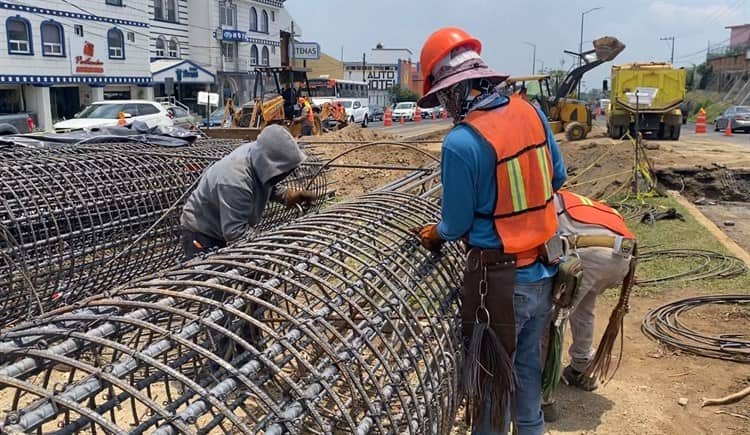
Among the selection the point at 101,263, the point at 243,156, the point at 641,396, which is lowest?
the point at 641,396

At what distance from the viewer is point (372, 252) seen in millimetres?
3244

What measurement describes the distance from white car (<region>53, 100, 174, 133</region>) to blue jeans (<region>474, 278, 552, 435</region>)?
608 inches

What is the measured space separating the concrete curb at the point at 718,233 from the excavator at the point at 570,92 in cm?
961

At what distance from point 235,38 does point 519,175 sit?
138 ft

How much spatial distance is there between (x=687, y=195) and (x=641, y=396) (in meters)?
8.97

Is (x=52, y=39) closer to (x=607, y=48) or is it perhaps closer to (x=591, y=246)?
(x=607, y=48)

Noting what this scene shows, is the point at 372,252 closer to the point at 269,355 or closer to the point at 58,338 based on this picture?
the point at 269,355

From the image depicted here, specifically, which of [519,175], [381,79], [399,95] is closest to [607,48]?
[519,175]

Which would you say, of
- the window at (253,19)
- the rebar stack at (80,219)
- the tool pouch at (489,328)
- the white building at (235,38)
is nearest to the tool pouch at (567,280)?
the tool pouch at (489,328)

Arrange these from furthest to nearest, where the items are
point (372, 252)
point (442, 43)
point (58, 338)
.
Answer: point (372, 252) → point (442, 43) → point (58, 338)

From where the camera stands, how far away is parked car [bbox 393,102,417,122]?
138ft

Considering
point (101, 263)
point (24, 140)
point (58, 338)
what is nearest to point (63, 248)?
point (101, 263)

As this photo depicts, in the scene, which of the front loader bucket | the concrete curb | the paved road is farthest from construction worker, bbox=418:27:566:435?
the paved road

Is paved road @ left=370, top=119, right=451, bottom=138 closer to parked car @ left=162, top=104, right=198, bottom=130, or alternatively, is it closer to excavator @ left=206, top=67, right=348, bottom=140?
excavator @ left=206, top=67, right=348, bottom=140
